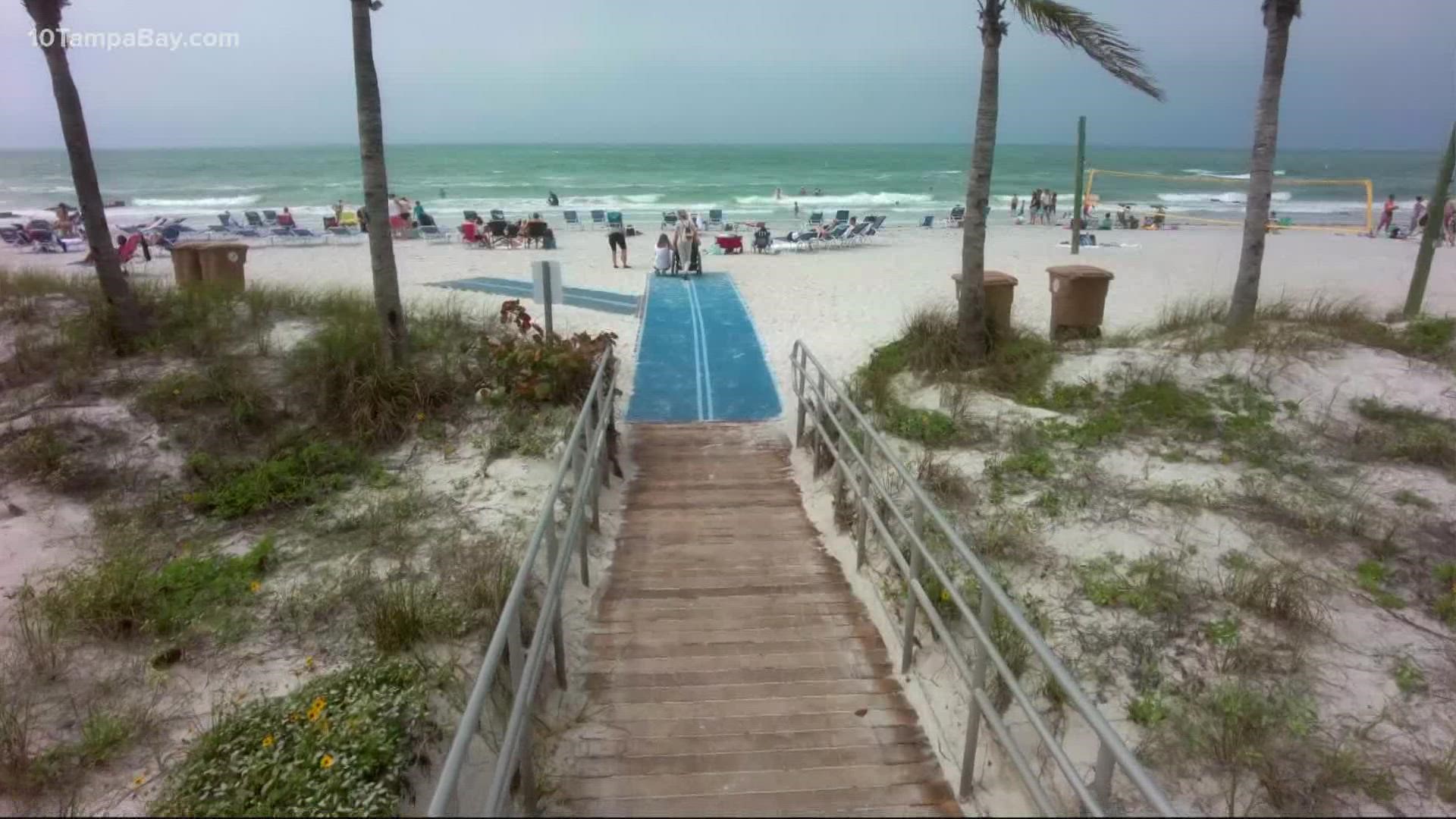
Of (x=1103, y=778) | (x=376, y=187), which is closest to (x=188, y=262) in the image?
(x=376, y=187)

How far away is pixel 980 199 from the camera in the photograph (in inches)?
361

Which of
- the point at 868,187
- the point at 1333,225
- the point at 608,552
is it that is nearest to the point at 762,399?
the point at 608,552

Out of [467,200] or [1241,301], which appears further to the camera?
[467,200]

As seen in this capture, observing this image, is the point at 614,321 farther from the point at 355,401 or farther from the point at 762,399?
the point at 355,401

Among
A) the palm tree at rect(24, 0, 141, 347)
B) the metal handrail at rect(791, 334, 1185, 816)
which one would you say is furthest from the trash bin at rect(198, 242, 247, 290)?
the metal handrail at rect(791, 334, 1185, 816)

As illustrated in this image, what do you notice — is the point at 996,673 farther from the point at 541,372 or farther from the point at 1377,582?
the point at 541,372

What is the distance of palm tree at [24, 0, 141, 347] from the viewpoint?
28.1 ft

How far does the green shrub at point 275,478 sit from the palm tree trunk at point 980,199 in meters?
6.37

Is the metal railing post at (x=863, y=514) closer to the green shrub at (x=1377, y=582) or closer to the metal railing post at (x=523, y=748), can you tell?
the metal railing post at (x=523, y=748)

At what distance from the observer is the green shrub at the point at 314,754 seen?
355cm

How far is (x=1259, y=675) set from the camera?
4598mm

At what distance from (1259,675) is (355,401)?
24.1ft

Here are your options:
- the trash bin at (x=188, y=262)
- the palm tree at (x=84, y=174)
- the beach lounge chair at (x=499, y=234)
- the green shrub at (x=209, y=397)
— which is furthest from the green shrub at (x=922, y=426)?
the beach lounge chair at (x=499, y=234)

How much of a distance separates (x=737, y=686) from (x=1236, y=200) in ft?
187
